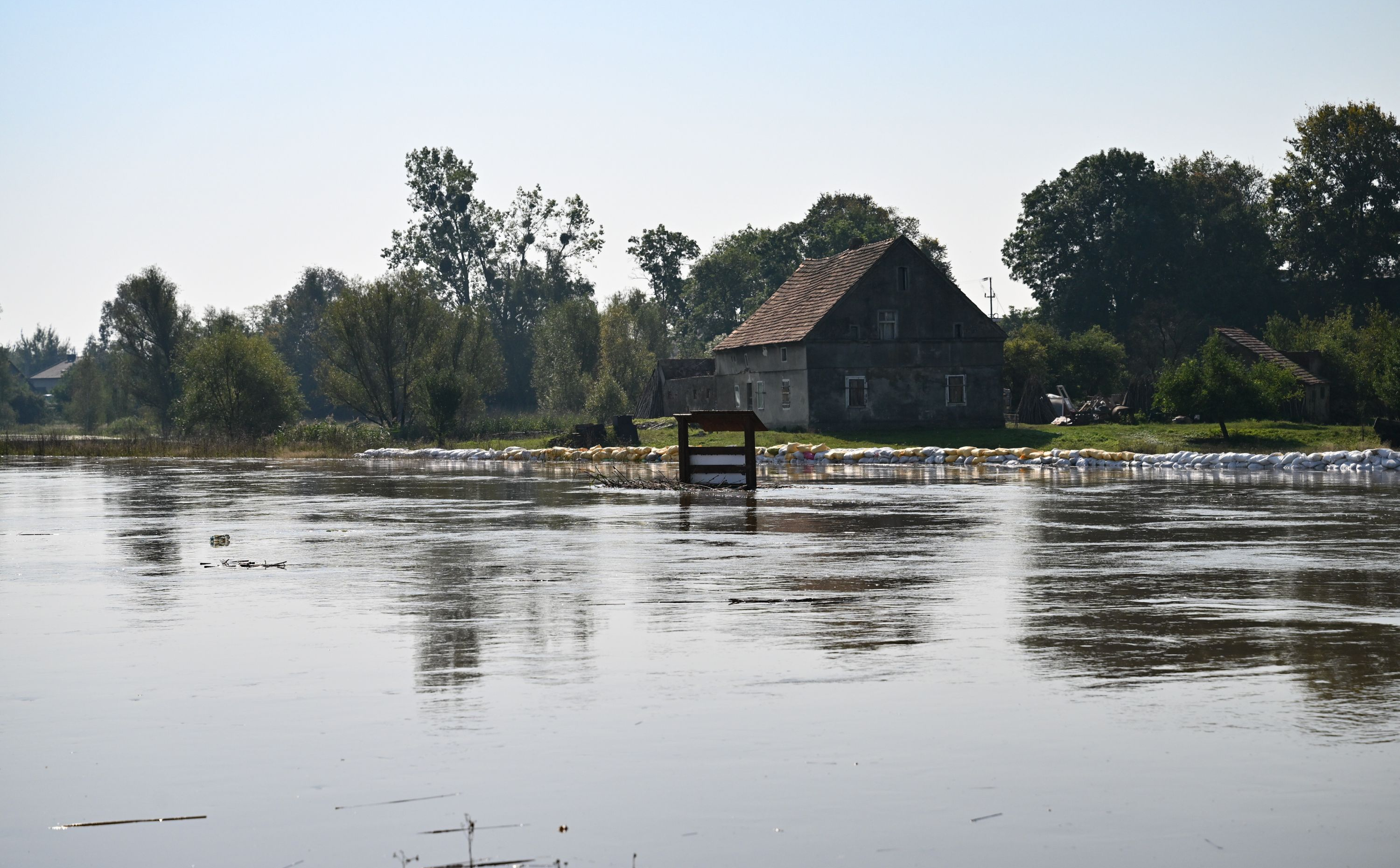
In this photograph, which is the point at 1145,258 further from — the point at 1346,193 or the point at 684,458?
the point at 684,458

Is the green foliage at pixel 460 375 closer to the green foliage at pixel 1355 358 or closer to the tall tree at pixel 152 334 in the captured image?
the tall tree at pixel 152 334

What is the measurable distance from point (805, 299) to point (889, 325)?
5328mm

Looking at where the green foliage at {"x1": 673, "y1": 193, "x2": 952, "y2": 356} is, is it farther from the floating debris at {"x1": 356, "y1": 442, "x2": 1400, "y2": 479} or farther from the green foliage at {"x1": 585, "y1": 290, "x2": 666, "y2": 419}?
the floating debris at {"x1": 356, "y1": 442, "x2": 1400, "y2": 479}

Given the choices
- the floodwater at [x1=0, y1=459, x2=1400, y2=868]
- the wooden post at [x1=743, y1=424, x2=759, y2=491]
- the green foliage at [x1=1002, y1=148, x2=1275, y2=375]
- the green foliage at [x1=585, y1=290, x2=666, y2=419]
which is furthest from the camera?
the green foliage at [x1=1002, y1=148, x2=1275, y2=375]

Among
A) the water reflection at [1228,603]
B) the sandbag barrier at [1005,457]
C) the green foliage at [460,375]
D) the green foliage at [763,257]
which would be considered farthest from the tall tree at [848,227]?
the water reflection at [1228,603]

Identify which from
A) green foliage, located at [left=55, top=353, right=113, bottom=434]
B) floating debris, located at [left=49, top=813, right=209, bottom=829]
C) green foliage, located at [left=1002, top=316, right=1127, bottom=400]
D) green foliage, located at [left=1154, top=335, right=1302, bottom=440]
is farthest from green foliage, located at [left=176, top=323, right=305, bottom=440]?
floating debris, located at [left=49, top=813, right=209, bottom=829]

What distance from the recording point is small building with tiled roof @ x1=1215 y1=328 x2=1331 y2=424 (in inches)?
2218

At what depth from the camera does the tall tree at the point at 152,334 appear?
93.0m

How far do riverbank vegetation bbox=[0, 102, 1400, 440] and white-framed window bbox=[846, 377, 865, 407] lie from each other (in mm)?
4745

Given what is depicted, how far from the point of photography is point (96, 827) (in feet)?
20.5

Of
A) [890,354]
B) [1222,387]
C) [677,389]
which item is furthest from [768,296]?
[1222,387]

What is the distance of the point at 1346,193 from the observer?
86.8 meters

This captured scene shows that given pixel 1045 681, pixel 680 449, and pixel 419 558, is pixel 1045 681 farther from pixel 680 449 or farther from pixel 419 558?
pixel 680 449

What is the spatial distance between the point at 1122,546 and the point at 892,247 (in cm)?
4464
